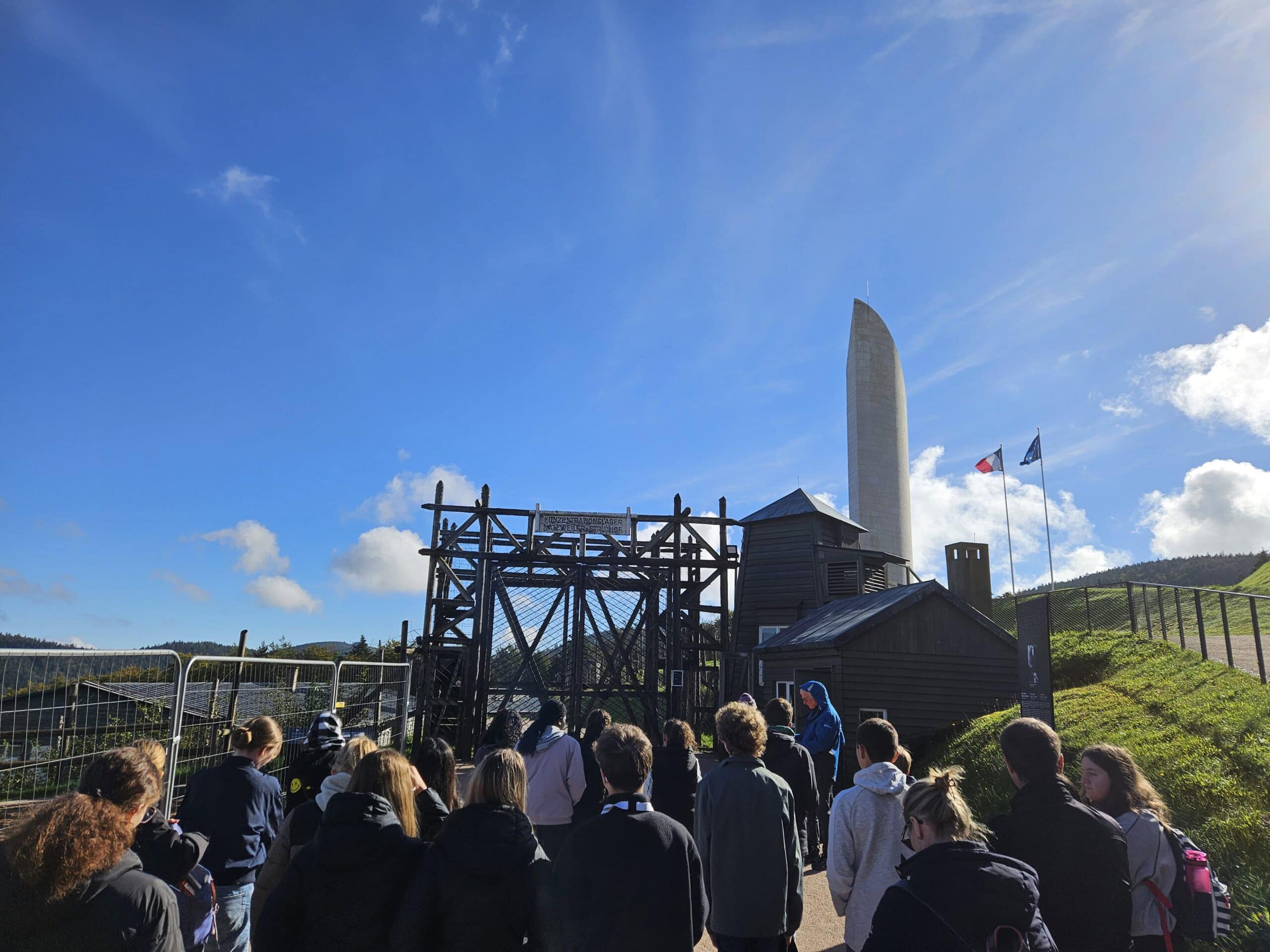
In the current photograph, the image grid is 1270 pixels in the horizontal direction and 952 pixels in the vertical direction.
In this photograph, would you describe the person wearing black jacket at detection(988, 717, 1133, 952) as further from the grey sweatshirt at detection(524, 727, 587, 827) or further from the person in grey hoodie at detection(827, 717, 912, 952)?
the grey sweatshirt at detection(524, 727, 587, 827)

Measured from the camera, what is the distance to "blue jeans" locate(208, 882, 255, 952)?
14.3 feet

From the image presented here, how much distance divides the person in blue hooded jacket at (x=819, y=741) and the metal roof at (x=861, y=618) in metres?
6.64

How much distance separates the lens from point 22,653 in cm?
446

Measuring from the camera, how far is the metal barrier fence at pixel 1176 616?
43.8ft

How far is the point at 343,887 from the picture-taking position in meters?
3.11

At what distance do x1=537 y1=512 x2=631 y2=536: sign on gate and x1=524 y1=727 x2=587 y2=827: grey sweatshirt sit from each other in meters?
13.2

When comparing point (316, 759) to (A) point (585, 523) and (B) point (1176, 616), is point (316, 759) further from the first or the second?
(B) point (1176, 616)

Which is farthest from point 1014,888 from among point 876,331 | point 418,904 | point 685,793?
point 876,331

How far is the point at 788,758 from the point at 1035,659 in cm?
481

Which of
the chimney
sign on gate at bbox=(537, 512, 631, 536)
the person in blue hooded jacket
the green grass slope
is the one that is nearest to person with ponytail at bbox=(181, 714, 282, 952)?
the person in blue hooded jacket

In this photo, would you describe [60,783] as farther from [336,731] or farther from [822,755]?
[822,755]

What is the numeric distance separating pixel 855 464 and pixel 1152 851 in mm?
38162

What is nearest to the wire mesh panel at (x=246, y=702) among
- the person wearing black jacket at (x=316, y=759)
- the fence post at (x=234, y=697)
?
the fence post at (x=234, y=697)

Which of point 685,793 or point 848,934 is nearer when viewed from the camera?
point 848,934
